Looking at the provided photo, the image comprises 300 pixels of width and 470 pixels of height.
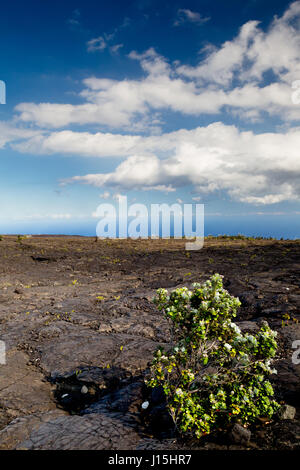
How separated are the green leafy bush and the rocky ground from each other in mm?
300

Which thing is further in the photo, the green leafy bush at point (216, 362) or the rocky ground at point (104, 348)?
the rocky ground at point (104, 348)

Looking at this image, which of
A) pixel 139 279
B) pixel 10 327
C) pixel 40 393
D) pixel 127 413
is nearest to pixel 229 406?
pixel 127 413

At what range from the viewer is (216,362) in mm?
3861

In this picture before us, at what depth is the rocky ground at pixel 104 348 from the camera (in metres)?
3.76

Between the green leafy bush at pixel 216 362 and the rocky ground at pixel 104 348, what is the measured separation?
0.30 meters

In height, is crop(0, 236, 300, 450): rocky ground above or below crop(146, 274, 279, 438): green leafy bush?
below

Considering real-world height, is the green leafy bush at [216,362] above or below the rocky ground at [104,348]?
above

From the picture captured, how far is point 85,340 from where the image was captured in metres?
6.79

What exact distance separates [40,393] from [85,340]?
186cm

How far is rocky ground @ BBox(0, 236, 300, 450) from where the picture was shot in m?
3.76

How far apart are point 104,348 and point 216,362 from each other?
329 cm

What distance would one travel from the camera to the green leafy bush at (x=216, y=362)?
11.5 feet

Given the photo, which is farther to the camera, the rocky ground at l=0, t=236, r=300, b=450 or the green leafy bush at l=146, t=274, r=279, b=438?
the rocky ground at l=0, t=236, r=300, b=450
